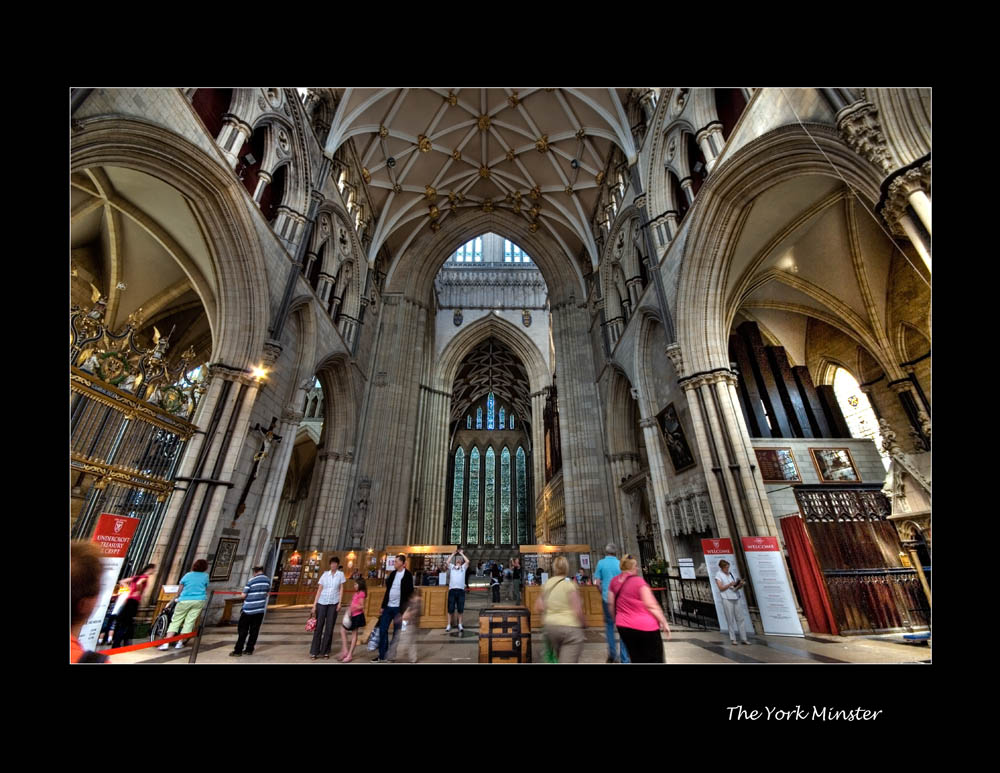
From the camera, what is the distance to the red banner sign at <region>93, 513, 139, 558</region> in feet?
13.2

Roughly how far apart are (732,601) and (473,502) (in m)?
30.6

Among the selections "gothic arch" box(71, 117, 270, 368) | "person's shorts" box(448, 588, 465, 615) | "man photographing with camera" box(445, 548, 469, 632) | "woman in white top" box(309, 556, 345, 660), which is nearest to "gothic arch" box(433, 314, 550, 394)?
"gothic arch" box(71, 117, 270, 368)

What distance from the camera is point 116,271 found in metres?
10.6

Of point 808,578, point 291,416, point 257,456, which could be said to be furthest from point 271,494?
point 808,578

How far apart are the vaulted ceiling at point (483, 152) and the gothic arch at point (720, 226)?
17.3ft

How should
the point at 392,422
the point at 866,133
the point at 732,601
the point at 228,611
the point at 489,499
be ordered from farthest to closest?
the point at 489,499 < the point at 392,422 < the point at 228,611 < the point at 732,601 < the point at 866,133

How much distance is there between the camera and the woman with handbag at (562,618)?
3.33 metres

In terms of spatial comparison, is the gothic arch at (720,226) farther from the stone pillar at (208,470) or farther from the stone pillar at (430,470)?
the stone pillar at (430,470)

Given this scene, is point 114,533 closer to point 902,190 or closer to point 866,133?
point 902,190

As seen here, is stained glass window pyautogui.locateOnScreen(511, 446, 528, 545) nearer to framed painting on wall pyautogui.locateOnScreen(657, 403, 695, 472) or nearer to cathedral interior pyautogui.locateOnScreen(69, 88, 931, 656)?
cathedral interior pyautogui.locateOnScreen(69, 88, 931, 656)

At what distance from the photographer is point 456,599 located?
6609 millimetres

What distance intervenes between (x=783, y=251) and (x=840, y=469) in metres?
5.72
